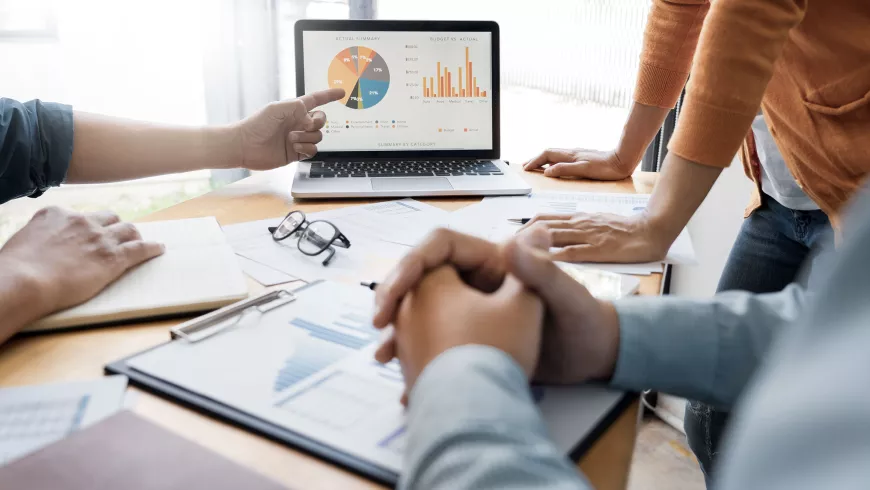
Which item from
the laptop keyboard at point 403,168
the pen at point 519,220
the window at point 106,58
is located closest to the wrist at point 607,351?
the pen at point 519,220

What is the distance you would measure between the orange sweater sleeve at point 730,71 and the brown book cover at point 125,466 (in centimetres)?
70

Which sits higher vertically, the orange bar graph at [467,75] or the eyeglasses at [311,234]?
the orange bar graph at [467,75]

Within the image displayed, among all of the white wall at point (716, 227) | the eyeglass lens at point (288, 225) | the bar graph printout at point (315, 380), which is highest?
the eyeglass lens at point (288, 225)

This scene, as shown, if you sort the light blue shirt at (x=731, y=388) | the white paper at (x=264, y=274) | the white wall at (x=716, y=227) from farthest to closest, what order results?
the white wall at (x=716, y=227) < the white paper at (x=264, y=274) < the light blue shirt at (x=731, y=388)

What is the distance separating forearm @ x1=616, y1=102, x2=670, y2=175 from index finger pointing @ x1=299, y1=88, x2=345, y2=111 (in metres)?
0.57

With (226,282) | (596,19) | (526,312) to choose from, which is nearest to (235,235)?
(226,282)

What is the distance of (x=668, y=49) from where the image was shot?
1.18 metres

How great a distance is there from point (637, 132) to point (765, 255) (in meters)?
0.34

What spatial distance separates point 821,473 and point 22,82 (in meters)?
2.31

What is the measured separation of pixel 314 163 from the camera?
130 cm

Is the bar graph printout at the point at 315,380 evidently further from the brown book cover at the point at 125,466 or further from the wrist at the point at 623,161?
the wrist at the point at 623,161

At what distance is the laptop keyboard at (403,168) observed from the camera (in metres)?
1.24

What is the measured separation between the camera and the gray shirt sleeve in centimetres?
35

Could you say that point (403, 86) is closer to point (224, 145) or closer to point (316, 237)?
point (224, 145)
